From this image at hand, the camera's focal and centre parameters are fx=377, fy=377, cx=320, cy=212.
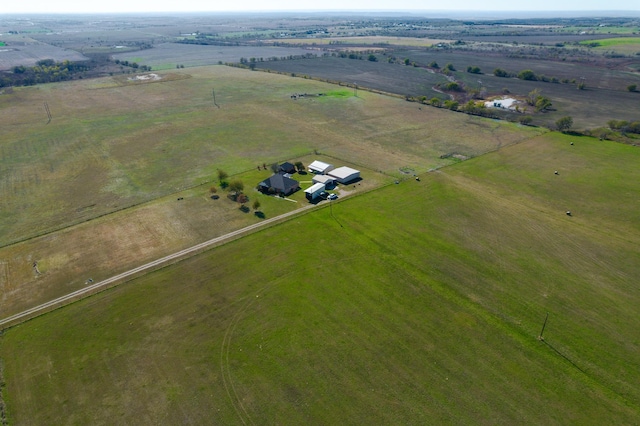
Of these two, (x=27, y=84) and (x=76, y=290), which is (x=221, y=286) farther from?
(x=27, y=84)

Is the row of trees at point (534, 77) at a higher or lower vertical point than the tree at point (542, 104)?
higher

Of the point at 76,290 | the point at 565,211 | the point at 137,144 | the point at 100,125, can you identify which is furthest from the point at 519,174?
the point at 100,125

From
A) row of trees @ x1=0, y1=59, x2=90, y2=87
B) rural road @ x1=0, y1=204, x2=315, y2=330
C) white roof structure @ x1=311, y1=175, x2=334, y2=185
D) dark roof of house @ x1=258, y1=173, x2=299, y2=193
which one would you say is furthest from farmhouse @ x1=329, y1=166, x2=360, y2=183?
row of trees @ x1=0, y1=59, x2=90, y2=87

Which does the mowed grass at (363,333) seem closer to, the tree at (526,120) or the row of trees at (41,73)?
the tree at (526,120)

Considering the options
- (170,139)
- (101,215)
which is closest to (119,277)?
(101,215)

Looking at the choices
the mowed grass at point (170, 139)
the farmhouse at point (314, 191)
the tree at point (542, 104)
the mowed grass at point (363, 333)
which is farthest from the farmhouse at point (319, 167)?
the tree at point (542, 104)

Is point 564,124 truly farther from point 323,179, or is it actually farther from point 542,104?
point 323,179

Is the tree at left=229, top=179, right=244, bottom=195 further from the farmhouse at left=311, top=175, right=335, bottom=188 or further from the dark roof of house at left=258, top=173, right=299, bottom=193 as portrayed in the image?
the farmhouse at left=311, top=175, right=335, bottom=188
